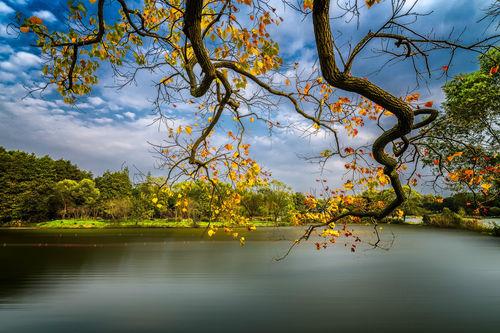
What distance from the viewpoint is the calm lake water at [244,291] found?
12.3 meters

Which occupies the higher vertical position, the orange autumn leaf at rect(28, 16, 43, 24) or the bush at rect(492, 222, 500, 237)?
the orange autumn leaf at rect(28, 16, 43, 24)

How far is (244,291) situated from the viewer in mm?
16578

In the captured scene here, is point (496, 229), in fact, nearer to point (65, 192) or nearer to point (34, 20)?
point (34, 20)

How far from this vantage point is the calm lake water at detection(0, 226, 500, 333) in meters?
12.3

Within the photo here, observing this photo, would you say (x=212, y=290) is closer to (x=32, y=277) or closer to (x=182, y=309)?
(x=182, y=309)

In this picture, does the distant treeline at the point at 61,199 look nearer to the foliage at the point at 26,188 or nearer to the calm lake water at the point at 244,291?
the foliage at the point at 26,188

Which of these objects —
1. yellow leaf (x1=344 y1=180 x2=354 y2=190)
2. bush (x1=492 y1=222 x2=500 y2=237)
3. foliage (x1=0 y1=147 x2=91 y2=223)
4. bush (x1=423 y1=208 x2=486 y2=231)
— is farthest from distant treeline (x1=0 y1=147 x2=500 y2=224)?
yellow leaf (x1=344 y1=180 x2=354 y2=190)

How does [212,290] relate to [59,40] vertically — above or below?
below

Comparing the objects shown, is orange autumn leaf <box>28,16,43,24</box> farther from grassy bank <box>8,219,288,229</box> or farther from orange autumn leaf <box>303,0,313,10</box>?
grassy bank <box>8,219,288,229</box>

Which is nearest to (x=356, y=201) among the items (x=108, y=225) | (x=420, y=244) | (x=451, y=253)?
(x=451, y=253)

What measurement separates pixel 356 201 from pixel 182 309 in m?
11.0

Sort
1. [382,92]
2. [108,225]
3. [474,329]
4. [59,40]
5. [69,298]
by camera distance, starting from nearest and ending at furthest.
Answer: [382,92] → [59,40] → [474,329] → [69,298] → [108,225]

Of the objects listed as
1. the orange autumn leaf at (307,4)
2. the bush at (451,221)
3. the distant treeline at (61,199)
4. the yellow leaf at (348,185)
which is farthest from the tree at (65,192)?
the orange autumn leaf at (307,4)

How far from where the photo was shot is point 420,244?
3394cm
